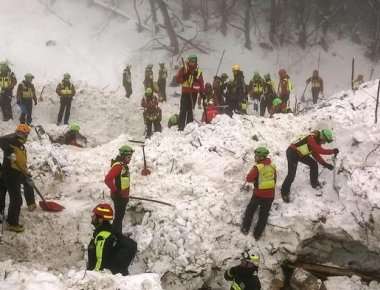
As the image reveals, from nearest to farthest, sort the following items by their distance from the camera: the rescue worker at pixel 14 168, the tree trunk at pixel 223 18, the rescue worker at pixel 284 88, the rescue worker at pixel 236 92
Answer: the rescue worker at pixel 14 168 → the rescue worker at pixel 236 92 → the rescue worker at pixel 284 88 → the tree trunk at pixel 223 18

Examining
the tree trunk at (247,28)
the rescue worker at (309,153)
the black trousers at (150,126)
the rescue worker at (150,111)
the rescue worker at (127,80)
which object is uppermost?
the tree trunk at (247,28)

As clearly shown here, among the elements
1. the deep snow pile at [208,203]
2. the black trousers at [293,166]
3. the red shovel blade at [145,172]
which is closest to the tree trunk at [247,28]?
the deep snow pile at [208,203]

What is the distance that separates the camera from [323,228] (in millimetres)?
8625

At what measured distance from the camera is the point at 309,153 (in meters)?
8.88

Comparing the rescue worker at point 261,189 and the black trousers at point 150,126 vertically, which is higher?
the black trousers at point 150,126

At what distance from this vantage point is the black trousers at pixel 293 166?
8.90 m

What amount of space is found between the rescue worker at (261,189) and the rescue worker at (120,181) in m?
2.13

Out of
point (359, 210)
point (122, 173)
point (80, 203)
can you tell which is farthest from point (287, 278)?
point (80, 203)

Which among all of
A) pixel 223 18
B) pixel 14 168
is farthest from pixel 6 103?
pixel 223 18

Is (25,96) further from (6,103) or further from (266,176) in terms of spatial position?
(266,176)

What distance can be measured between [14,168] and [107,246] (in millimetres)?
2944

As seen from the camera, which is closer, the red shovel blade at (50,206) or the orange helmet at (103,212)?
the orange helmet at (103,212)

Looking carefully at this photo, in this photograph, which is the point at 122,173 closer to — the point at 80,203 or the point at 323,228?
the point at 80,203

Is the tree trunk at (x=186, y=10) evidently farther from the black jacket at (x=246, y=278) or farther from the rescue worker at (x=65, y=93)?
the black jacket at (x=246, y=278)
